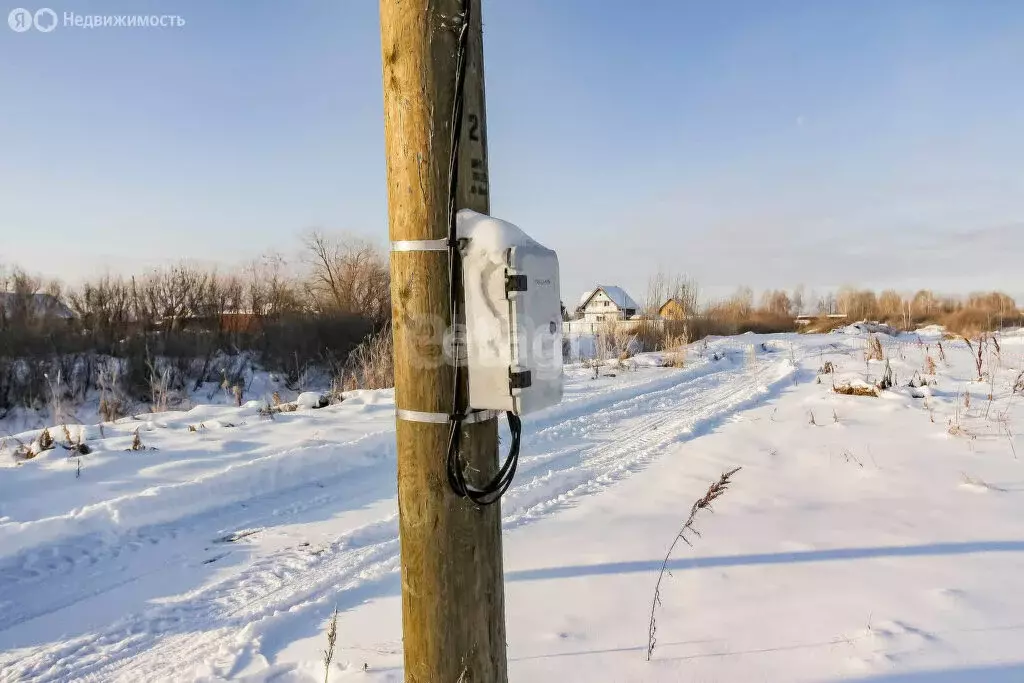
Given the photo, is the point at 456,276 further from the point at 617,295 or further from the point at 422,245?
the point at 617,295

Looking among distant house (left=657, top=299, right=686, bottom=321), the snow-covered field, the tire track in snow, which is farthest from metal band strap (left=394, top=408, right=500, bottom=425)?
distant house (left=657, top=299, right=686, bottom=321)

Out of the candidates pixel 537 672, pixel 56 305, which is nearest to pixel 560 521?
pixel 537 672

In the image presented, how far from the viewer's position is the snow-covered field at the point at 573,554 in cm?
241

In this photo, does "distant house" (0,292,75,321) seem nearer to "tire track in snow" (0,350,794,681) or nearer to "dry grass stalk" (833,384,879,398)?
"tire track in snow" (0,350,794,681)

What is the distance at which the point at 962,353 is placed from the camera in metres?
14.2

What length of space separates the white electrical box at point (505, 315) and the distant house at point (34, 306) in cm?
1862

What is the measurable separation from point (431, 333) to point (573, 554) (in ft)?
8.00

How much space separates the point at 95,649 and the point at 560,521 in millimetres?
2624

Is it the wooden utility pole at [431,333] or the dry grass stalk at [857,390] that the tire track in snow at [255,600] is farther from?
the dry grass stalk at [857,390]

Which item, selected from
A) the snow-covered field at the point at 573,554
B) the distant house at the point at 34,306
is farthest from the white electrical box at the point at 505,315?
the distant house at the point at 34,306

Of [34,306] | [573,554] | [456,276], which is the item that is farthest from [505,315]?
[34,306]

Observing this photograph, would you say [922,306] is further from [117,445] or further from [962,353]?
[117,445]

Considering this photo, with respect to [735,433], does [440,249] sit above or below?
above

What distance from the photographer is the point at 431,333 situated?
147 cm
